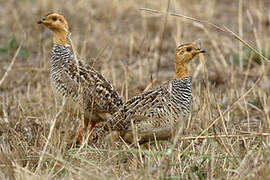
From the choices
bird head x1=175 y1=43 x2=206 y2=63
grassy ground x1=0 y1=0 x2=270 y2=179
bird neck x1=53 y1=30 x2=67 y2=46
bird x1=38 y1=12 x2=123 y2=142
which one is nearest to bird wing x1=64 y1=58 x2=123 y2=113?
bird x1=38 y1=12 x2=123 y2=142

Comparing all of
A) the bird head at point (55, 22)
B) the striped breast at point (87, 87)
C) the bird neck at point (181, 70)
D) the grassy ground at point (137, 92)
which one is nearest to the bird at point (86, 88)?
the striped breast at point (87, 87)

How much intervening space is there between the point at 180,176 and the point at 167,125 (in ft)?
2.91

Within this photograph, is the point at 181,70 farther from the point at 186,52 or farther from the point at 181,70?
the point at 186,52

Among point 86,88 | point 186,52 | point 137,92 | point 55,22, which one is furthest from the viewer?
point 137,92

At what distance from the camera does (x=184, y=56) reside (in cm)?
525

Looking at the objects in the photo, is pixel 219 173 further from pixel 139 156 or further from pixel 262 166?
pixel 139 156

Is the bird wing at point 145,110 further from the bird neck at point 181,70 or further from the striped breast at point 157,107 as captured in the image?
the bird neck at point 181,70

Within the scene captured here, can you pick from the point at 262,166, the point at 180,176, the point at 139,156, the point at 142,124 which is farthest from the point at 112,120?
the point at 262,166

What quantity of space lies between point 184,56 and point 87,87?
1.03m

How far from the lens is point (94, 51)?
350 inches

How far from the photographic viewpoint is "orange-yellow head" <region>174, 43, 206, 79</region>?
523cm

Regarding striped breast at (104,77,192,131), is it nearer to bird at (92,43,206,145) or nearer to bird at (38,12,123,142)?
bird at (92,43,206,145)

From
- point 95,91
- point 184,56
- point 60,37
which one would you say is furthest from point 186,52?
point 60,37

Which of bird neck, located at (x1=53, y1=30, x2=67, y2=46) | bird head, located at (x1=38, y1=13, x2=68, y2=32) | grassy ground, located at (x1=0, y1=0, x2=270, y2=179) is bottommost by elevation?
grassy ground, located at (x1=0, y1=0, x2=270, y2=179)
